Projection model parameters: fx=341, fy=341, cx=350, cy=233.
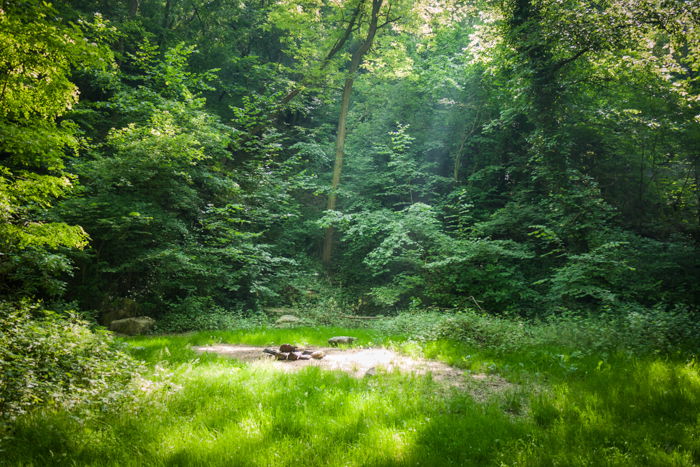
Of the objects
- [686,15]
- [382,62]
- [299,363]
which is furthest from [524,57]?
[299,363]

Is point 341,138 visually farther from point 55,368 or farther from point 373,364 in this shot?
point 55,368

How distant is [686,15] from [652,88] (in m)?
3.00

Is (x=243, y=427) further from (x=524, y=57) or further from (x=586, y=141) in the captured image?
(x=586, y=141)

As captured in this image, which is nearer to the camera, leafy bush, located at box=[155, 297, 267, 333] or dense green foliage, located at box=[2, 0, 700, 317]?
dense green foliage, located at box=[2, 0, 700, 317]

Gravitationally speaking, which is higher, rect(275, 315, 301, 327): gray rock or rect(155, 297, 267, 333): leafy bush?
rect(155, 297, 267, 333): leafy bush

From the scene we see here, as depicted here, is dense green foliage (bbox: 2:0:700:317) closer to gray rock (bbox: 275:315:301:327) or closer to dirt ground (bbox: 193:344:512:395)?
gray rock (bbox: 275:315:301:327)

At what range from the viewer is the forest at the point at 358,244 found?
329 centimetres

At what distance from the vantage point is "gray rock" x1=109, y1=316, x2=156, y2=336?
9141mm

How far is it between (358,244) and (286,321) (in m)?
5.68

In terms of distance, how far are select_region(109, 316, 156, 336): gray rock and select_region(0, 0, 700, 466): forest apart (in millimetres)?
74

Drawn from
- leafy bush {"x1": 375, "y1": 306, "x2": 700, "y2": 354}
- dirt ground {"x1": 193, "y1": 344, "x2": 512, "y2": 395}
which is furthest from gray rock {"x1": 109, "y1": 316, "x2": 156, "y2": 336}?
leafy bush {"x1": 375, "y1": 306, "x2": 700, "y2": 354}

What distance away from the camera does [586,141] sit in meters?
13.2

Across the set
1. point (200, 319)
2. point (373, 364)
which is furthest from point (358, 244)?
point (373, 364)

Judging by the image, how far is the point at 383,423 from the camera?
3.45 metres
